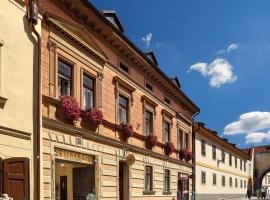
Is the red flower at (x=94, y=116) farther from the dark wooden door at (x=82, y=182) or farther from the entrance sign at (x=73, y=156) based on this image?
the dark wooden door at (x=82, y=182)

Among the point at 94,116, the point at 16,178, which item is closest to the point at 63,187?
the point at 94,116

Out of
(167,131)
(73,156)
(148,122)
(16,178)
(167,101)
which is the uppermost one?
(167,101)

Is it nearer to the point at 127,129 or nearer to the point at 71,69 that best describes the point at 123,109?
the point at 127,129

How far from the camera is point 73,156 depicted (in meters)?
16.5

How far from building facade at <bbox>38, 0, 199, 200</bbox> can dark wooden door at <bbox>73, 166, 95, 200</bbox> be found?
0.04 meters

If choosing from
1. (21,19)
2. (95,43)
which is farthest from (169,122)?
(21,19)

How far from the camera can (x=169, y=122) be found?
94.3 feet

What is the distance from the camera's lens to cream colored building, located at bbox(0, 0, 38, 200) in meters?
12.3

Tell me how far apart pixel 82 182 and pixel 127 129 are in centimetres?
372

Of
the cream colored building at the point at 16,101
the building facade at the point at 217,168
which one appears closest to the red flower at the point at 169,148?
the building facade at the point at 217,168

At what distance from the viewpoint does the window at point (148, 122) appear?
24541 mm

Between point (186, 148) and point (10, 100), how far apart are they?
72.1ft

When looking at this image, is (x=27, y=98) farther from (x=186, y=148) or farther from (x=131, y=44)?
(x=186, y=148)

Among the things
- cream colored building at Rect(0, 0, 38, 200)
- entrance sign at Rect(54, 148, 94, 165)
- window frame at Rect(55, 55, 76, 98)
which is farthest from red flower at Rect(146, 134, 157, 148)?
cream colored building at Rect(0, 0, 38, 200)
